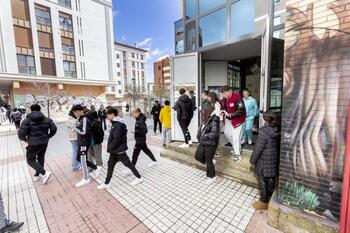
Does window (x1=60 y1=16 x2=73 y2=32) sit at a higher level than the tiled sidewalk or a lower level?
higher

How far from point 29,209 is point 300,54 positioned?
486 centimetres

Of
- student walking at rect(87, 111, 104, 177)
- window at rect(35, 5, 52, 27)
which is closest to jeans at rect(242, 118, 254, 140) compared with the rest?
student walking at rect(87, 111, 104, 177)

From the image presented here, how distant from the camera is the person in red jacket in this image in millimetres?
3692

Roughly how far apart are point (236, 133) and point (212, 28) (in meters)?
3.39

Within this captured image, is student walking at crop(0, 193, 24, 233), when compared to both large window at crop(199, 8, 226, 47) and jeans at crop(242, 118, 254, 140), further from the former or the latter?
large window at crop(199, 8, 226, 47)

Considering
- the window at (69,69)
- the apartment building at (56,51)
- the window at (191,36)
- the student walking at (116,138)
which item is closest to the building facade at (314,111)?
the student walking at (116,138)

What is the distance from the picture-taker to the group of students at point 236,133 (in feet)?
8.46

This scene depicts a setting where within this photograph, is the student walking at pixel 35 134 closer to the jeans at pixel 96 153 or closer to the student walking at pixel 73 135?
the student walking at pixel 73 135

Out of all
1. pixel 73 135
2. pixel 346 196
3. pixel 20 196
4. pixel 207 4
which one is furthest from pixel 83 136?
pixel 207 4

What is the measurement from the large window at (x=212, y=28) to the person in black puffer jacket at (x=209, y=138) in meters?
2.77

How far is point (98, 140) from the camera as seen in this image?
422 centimetres

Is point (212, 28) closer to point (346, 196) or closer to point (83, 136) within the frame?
point (83, 136)

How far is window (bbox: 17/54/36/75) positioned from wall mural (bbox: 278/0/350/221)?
22.3m

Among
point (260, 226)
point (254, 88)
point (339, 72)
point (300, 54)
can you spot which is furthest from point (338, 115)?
point (254, 88)
